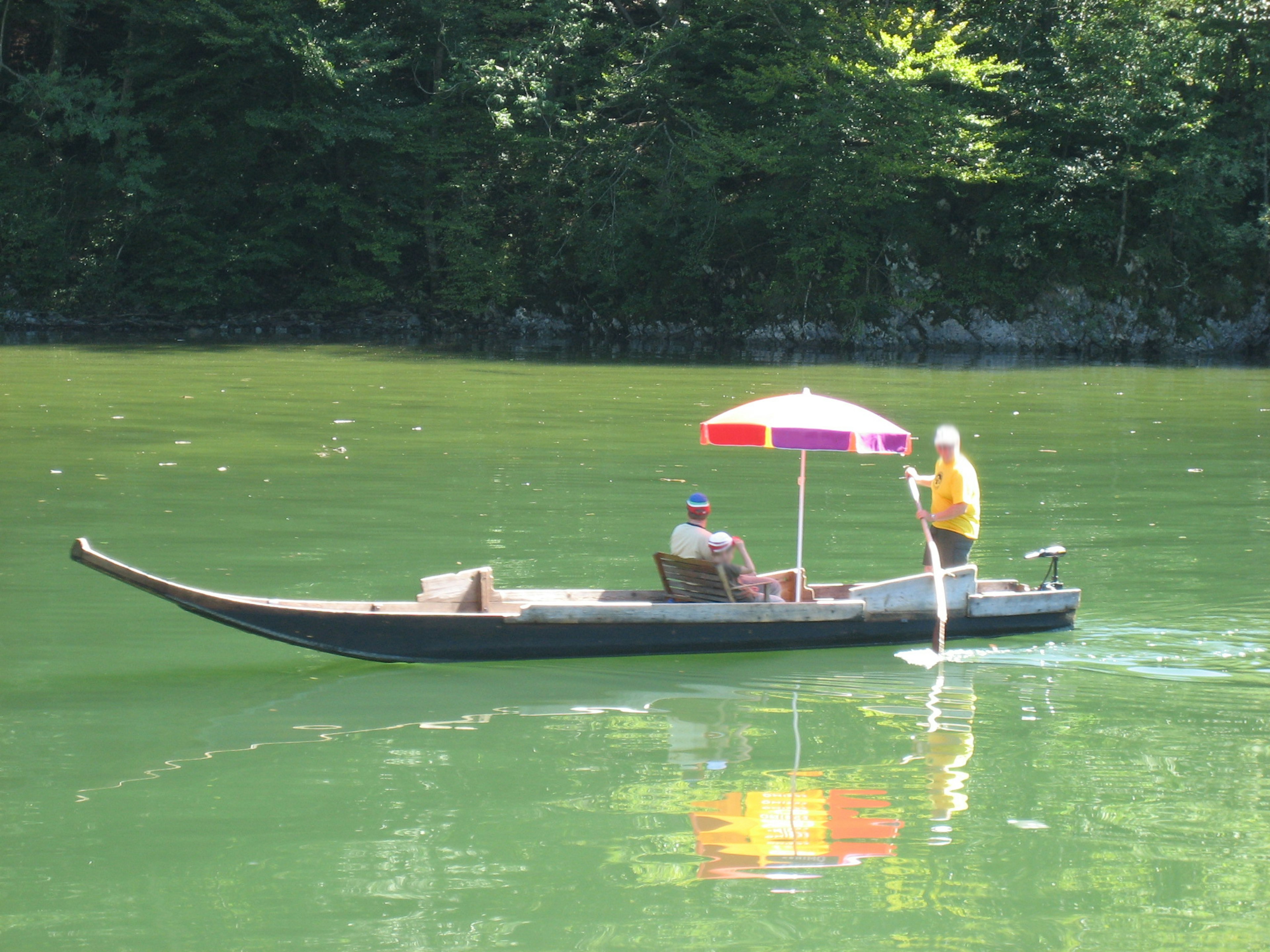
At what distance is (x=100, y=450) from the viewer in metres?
15.4

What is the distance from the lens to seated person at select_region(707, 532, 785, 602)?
8.32 metres

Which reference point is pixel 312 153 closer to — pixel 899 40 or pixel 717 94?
pixel 717 94

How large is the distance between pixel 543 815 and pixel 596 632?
236cm

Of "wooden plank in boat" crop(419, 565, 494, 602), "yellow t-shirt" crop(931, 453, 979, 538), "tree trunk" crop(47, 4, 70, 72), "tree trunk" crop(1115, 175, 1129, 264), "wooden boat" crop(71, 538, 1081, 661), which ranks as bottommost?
"wooden boat" crop(71, 538, 1081, 661)

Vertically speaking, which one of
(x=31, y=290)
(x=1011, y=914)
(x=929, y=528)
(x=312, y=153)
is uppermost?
(x=312, y=153)

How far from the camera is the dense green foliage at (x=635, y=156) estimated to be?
31.2m

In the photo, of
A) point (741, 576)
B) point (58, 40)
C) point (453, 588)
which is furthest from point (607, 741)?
point (58, 40)

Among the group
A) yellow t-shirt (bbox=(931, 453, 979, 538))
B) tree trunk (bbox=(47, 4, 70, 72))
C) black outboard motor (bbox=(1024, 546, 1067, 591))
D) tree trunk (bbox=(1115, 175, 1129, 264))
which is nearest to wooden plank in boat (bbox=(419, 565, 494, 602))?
yellow t-shirt (bbox=(931, 453, 979, 538))

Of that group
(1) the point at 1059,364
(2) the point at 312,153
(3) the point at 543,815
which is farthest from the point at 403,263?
(3) the point at 543,815

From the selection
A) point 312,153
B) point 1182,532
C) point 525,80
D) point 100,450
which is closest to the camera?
point 1182,532

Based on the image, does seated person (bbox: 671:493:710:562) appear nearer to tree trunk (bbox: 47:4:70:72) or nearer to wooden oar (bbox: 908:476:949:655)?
wooden oar (bbox: 908:476:949:655)

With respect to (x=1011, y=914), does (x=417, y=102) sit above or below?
above

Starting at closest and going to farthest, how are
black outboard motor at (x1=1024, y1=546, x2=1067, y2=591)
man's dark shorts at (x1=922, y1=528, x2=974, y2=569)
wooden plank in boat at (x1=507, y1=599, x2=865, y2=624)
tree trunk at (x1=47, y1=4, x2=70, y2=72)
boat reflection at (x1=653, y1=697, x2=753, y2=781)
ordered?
boat reflection at (x1=653, y1=697, x2=753, y2=781) → wooden plank in boat at (x1=507, y1=599, x2=865, y2=624) → black outboard motor at (x1=1024, y1=546, x2=1067, y2=591) → man's dark shorts at (x1=922, y1=528, x2=974, y2=569) → tree trunk at (x1=47, y1=4, x2=70, y2=72)

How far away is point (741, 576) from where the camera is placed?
8.50 m
